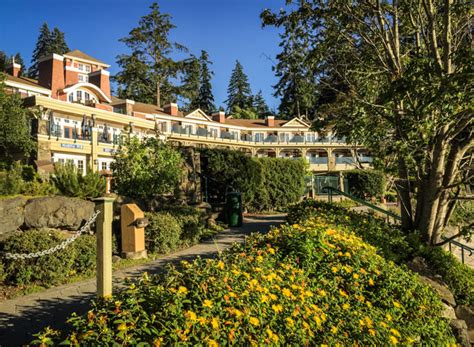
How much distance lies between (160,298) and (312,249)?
2663 mm

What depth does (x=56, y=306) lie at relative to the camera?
5801mm

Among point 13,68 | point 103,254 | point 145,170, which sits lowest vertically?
point 103,254

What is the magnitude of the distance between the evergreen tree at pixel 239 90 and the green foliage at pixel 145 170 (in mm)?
68416

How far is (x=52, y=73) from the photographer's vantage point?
3659 centimetres

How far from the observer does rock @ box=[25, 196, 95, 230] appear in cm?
829

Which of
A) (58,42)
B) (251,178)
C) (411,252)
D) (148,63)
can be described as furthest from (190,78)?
(411,252)

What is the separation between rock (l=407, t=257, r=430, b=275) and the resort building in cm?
300

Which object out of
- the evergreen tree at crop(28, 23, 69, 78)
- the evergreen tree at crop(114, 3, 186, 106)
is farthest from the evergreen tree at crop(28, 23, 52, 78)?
the evergreen tree at crop(114, 3, 186, 106)

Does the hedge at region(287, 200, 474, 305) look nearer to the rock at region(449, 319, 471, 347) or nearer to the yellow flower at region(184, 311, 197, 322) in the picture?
the rock at region(449, 319, 471, 347)

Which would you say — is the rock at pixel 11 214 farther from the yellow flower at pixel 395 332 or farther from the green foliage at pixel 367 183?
the green foliage at pixel 367 183

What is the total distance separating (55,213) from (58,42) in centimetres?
7632

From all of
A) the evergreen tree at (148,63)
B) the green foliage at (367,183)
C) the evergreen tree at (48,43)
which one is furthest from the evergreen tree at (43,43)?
the green foliage at (367,183)

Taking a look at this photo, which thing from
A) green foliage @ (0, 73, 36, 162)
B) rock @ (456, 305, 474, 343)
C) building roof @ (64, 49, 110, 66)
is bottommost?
rock @ (456, 305, 474, 343)

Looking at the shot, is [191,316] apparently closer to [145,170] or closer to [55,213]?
[55,213]
